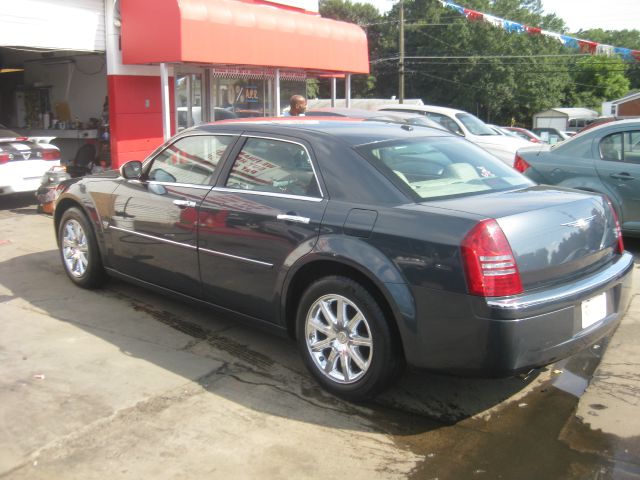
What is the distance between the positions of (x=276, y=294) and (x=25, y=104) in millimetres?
14124

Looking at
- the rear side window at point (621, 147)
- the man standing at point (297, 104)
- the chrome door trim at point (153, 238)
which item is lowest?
the chrome door trim at point (153, 238)

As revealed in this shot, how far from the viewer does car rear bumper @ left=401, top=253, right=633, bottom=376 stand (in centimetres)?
308

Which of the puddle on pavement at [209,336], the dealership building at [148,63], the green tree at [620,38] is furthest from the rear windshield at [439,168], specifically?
the green tree at [620,38]

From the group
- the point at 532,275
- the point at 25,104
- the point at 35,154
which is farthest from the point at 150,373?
the point at 25,104

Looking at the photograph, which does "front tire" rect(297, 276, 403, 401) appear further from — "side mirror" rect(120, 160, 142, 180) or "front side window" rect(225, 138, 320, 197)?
"side mirror" rect(120, 160, 142, 180)

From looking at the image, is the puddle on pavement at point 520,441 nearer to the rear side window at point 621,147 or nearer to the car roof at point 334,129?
the car roof at point 334,129

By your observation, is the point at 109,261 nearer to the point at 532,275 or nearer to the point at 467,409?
the point at 467,409

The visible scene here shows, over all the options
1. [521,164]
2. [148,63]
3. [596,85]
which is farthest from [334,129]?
[596,85]

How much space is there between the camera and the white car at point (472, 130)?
13.6 meters

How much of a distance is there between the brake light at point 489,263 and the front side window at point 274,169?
3.59ft

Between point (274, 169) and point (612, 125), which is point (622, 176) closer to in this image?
point (612, 125)

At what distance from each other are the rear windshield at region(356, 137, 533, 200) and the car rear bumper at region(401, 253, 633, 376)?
746 mm

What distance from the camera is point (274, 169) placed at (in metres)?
4.20

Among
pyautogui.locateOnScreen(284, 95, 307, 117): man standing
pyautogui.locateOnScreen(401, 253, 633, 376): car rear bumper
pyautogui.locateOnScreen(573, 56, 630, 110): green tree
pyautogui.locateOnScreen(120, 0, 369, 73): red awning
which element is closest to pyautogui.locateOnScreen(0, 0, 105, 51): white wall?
pyautogui.locateOnScreen(120, 0, 369, 73): red awning
